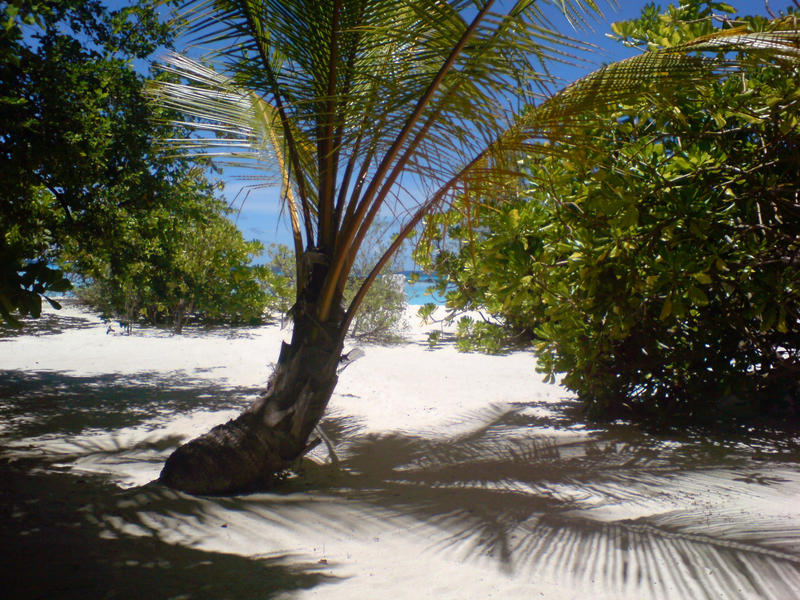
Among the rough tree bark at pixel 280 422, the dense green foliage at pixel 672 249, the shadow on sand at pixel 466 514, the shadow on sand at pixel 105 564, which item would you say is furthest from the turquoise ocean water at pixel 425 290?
the shadow on sand at pixel 105 564

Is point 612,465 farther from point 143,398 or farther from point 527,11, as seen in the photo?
point 143,398

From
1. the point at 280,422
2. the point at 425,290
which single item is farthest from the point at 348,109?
the point at 425,290

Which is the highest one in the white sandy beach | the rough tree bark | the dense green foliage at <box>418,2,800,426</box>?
the dense green foliage at <box>418,2,800,426</box>

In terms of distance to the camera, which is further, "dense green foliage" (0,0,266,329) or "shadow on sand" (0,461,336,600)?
"dense green foliage" (0,0,266,329)

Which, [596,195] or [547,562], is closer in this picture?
[547,562]

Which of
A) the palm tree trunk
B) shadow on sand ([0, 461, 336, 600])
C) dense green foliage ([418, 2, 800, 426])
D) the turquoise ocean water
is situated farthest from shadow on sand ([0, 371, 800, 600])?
the turquoise ocean water

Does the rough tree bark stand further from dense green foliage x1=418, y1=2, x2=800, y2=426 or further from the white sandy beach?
dense green foliage x1=418, y1=2, x2=800, y2=426

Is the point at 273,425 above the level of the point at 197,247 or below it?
below

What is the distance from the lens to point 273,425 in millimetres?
3574

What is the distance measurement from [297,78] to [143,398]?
4.50 meters

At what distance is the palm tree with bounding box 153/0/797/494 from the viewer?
9.09 feet

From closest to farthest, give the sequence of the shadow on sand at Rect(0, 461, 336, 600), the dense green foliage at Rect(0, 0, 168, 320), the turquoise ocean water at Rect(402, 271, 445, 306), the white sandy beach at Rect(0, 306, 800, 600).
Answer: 1. the shadow on sand at Rect(0, 461, 336, 600)
2. the white sandy beach at Rect(0, 306, 800, 600)
3. the dense green foliage at Rect(0, 0, 168, 320)
4. the turquoise ocean water at Rect(402, 271, 445, 306)

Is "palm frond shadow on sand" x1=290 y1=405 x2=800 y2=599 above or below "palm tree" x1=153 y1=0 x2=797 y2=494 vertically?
below

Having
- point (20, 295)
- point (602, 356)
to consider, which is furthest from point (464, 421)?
point (20, 295)
